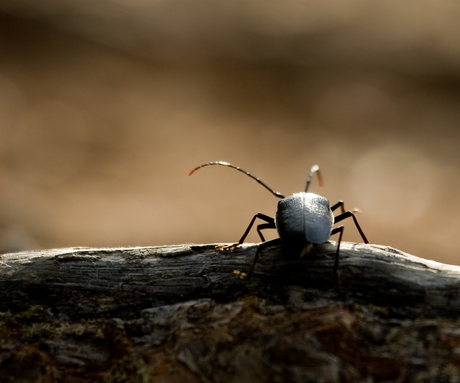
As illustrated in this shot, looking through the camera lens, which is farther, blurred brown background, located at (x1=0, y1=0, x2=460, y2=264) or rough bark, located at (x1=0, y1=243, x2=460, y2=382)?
blurred brown background, located at (x1=0, y1=0, x2=460, y2=264)

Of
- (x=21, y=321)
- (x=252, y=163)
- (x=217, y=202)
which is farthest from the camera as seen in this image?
(x=252, y=163)

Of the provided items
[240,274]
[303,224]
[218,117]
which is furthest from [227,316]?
[218,117]

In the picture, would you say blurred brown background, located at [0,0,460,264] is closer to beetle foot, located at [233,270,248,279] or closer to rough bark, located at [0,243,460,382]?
rough bark, located at [0,243,460,382]

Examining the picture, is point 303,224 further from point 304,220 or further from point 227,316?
point 227,316

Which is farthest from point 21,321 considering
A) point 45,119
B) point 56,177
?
point 45,119

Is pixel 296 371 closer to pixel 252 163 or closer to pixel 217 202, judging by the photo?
pixel 217 202

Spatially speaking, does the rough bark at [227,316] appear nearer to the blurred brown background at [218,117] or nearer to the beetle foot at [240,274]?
the beetle foot at [240,274]

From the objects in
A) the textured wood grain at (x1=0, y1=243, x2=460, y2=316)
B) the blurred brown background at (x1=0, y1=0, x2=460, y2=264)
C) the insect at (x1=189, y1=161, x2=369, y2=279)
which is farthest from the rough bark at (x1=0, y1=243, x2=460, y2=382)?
the blurred brown background at (x1=0, y1=0, x2=460, y2=264)
